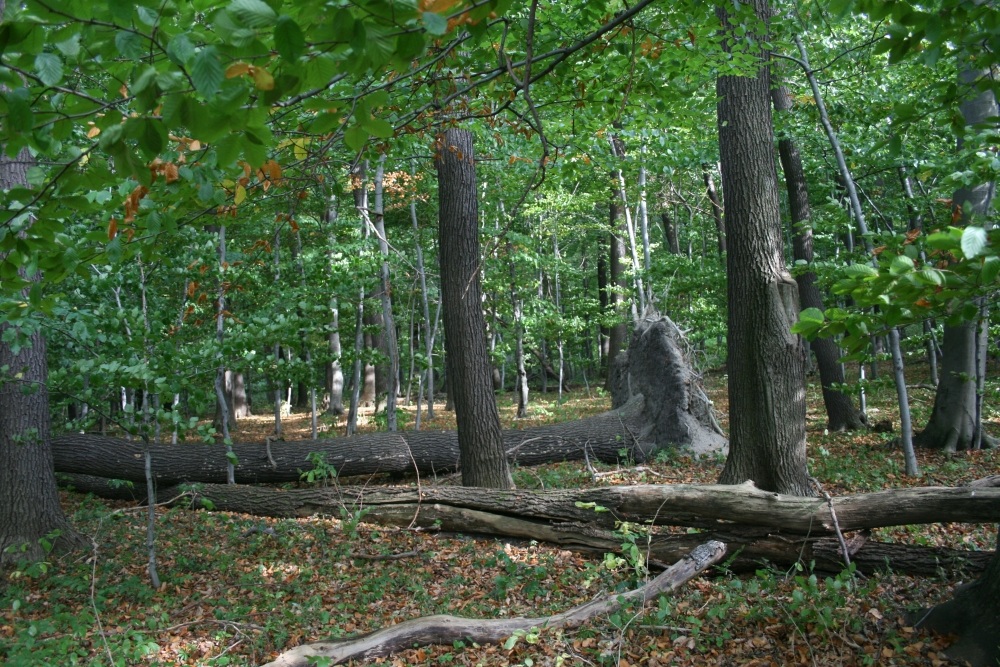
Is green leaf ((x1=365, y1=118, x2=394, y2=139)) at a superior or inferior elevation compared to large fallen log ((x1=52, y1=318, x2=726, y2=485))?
superior

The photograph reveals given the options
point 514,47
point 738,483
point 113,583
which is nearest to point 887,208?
point 738,483

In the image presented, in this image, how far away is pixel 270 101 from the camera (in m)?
1.70

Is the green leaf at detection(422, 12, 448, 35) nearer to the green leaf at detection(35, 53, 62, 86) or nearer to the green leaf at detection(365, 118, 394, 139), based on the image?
the green leaf at detection(365, 118, 394, 139)

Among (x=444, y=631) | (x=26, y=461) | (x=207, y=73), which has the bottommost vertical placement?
(x=444, y=631)

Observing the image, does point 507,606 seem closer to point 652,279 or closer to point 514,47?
point 514,47

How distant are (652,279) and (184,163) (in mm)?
12435

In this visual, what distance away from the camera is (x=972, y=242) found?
177 centimetres

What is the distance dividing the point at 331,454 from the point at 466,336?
13.3 ft

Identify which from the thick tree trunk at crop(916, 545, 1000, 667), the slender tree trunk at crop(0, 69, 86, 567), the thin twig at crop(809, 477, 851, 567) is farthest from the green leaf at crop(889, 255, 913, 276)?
the slender tree trunk at crop(0, 69, 86, 567)

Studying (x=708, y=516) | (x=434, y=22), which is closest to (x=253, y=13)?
(x=434, y=22)

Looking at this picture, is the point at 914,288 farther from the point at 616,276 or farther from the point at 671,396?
the point at 616,276

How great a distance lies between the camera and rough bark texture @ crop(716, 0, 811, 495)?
19.7 feet

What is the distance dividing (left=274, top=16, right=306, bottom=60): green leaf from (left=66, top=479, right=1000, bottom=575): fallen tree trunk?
15.2 ft

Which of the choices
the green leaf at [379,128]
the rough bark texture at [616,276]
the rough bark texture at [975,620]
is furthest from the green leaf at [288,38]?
the rough bark texture at [616,276]
